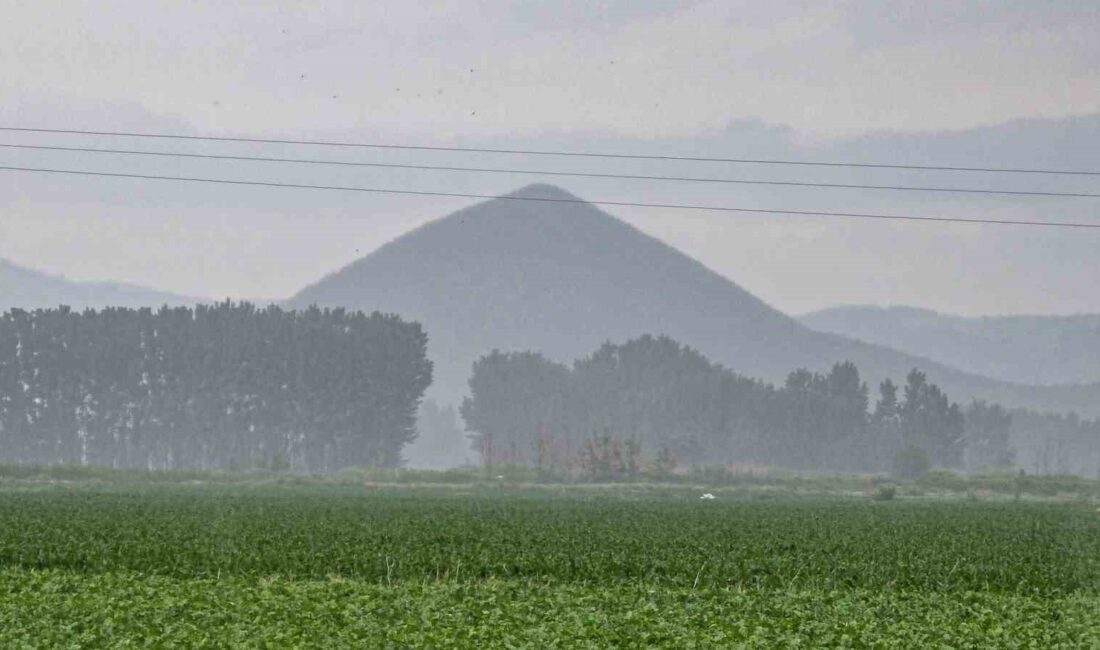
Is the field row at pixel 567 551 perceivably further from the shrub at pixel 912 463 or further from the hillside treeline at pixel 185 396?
the shrub at pixel 912 463

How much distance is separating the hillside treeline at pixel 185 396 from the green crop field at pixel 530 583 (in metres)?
95.2

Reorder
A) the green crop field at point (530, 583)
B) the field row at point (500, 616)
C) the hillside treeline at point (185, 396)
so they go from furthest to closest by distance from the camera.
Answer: the hillside treeline at point (185, 396) < the green crop field at point (530, 583) < the field row at point (500, 616)

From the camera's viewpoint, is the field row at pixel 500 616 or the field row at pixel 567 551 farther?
the field row at pixel 567 551

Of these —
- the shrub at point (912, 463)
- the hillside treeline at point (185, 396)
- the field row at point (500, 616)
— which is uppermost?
the hillside treeline at point (185, 396)

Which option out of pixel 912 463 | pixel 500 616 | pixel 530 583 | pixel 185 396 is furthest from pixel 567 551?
pixel 912 463

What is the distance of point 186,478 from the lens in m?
111

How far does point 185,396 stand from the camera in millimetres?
148000

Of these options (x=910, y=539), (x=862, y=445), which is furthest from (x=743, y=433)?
(x=910, y=539)

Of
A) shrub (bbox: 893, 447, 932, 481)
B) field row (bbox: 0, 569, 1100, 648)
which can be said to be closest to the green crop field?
field row (bbox: 0, 569, 1100, 648)

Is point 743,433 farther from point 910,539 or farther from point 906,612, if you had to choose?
point 906,612

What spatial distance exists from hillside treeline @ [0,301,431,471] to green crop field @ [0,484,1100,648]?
312 ft

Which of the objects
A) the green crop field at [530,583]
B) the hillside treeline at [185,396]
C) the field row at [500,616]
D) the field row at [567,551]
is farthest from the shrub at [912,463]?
the field row at [500,616]

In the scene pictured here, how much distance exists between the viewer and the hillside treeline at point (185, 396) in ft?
483

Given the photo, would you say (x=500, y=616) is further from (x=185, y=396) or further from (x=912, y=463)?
(x=912, y=463)
